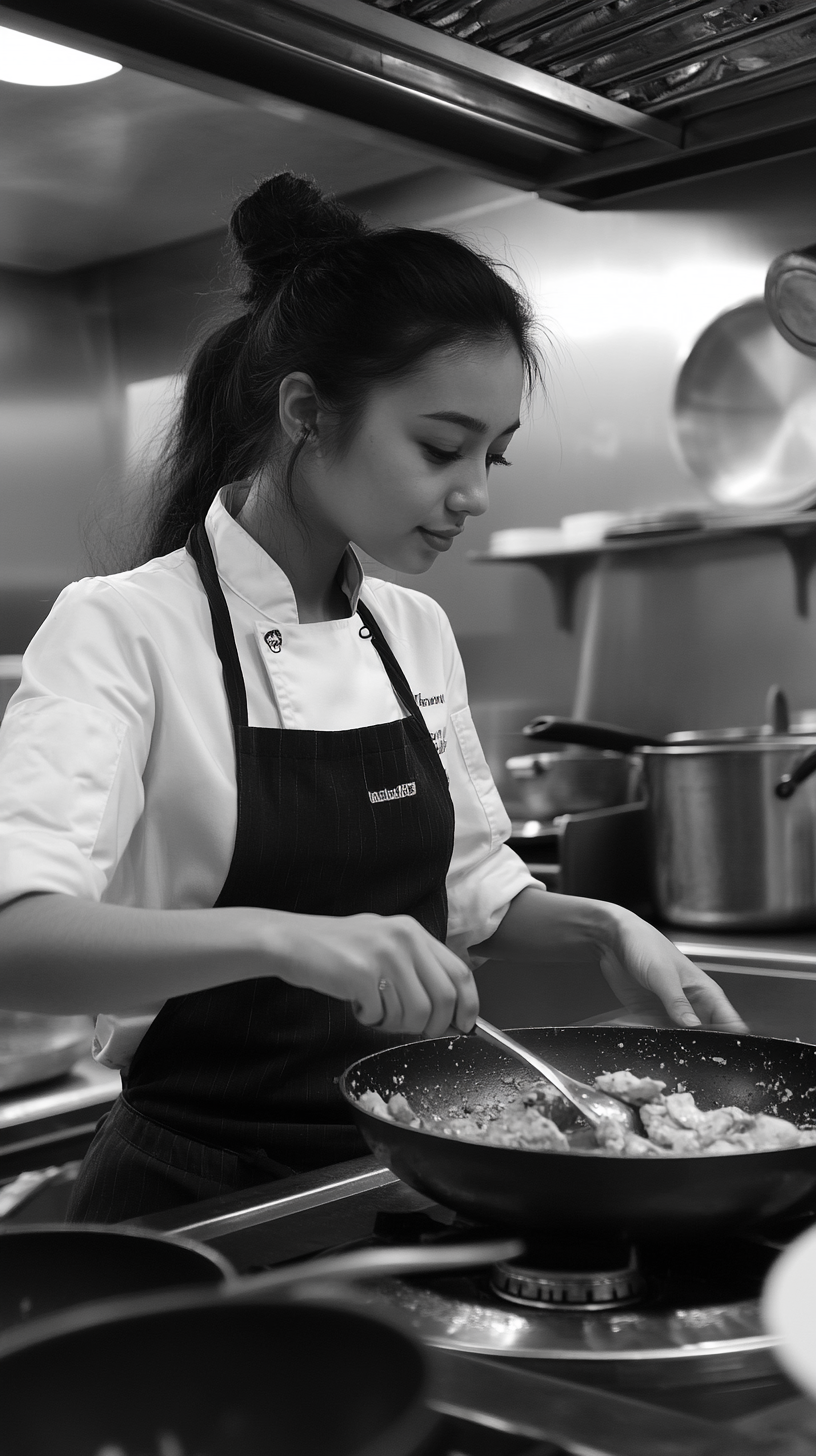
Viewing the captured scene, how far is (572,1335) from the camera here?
2.25 feet

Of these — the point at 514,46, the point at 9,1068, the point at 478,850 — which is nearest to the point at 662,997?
the point at 478,850

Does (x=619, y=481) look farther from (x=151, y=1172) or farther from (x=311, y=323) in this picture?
(x=151, y=1172)

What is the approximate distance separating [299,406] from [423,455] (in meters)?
0.15

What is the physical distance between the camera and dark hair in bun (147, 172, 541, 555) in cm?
132

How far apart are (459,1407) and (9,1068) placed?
180 centimetres

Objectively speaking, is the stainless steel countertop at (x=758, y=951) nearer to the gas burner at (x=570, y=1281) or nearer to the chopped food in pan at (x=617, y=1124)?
the chopped food in pan at (x=617, y=1124)

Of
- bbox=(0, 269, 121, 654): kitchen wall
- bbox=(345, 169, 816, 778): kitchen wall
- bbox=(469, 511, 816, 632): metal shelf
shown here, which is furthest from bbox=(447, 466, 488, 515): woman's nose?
bbox=(0, 269, 121, 654): kitchen wall

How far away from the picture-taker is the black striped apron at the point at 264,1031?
1211 mm

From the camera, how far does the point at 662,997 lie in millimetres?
1230

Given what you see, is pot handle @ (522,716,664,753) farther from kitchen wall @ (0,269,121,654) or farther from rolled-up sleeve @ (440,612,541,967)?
kitchen wall @ (0,269,121,654)

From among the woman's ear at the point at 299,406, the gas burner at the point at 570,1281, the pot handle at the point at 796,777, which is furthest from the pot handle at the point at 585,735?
the gas burner at the point at 570,1281

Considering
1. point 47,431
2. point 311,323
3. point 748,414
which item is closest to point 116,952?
point 311,323

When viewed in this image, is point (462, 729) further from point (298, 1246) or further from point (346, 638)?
point (298, 1246)

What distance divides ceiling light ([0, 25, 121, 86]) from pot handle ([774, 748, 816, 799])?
4.92 ft
